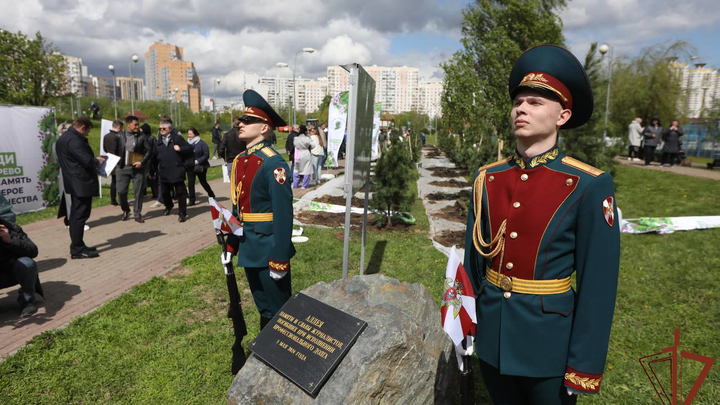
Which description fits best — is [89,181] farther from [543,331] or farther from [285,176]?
[543,331]

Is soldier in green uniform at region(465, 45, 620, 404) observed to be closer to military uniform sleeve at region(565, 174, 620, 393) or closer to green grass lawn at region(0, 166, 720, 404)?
military uniform sleeve at region(565, 174, 620, 393)

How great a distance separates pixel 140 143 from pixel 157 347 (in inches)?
245

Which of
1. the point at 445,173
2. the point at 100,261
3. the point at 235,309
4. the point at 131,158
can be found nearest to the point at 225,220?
the point at 235,309

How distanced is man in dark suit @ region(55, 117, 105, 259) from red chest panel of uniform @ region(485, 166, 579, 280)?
6.67m

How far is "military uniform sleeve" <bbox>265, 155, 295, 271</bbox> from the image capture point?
329 centimetres

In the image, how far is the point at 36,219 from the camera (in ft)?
30.6

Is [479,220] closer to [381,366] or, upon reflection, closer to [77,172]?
[381,366]

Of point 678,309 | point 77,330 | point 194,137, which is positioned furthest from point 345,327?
point 194,137

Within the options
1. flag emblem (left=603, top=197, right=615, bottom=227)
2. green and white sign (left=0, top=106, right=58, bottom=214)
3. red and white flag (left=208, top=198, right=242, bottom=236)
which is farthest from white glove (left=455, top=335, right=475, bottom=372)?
green and white sign (left=0, top=106, right=58, bottom=214)

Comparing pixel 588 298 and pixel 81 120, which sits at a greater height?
pixel 81 120

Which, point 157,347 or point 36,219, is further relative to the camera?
point 36,219

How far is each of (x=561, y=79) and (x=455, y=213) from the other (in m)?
9.00

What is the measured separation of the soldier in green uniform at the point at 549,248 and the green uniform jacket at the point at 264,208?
1773 millimetres

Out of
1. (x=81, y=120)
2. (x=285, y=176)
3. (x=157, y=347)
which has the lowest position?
(x=157, y=347)
